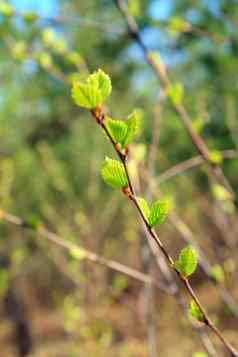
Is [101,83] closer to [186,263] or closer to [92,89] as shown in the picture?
[92,89]

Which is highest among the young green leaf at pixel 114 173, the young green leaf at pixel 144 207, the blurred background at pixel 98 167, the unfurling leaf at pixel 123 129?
the blurred background at pixel 98 167

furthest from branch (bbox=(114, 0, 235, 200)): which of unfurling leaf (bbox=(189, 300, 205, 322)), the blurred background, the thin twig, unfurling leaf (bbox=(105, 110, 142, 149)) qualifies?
the blurred background

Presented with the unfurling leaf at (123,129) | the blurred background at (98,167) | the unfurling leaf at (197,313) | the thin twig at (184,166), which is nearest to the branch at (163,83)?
the thin twig at (184,166)

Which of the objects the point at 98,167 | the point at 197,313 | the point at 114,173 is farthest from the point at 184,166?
the point at 98,167

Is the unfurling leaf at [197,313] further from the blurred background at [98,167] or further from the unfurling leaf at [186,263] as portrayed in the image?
the blurred background at [98,167]

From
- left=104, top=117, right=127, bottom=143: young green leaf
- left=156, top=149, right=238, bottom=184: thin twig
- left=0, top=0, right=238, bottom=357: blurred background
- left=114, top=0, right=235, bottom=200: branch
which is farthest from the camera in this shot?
left=0, top=0, right=238, bottom=357: blurred background

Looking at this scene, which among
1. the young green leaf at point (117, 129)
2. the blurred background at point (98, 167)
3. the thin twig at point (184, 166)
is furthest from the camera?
the blurred background at point (98, 167)

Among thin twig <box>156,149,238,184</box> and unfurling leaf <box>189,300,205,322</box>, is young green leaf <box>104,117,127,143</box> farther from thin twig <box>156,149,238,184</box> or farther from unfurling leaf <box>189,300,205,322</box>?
thin twig <box>156,149,238,184</box>
